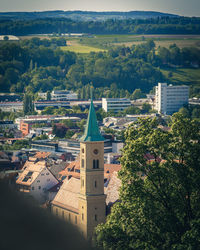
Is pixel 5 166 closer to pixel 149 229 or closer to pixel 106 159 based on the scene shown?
pixel 106 159

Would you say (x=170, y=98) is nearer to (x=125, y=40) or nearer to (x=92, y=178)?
(x=125, y=40)

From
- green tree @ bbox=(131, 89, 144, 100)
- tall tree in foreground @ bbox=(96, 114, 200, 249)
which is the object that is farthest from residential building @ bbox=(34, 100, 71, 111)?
tall tree in foreground @ bbox=(96, 114, 200, 249)

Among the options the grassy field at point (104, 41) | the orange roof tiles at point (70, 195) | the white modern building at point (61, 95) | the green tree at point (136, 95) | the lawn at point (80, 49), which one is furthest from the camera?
the lawn at point (80, 49)

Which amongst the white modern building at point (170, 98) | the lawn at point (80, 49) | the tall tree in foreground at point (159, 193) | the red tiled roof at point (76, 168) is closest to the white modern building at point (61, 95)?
the white modern building at point (170, 98)

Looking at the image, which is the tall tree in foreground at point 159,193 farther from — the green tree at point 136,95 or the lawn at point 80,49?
the lawn at point 80,49

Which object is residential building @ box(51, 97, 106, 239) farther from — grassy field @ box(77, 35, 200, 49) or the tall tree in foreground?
grassy field @ box(77, 35, 200, 49)

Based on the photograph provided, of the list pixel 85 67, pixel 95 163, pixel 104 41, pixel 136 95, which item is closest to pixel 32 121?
pixel 136 95
